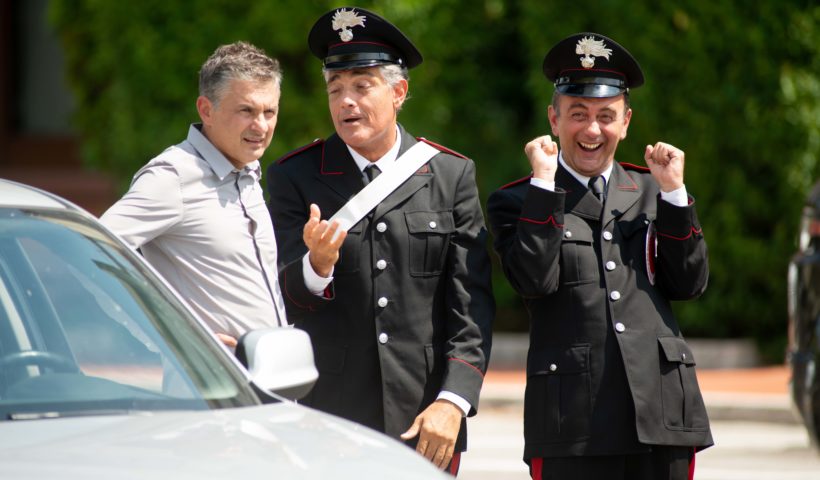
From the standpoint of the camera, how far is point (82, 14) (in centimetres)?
1673

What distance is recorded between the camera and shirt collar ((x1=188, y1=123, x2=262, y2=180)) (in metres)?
4.50

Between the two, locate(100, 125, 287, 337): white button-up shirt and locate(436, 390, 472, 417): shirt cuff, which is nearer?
locate(100, 125, 287, 337): white button-up shirt

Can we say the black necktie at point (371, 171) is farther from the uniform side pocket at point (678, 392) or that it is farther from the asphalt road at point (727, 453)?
the asphalt road at point (727, 453)

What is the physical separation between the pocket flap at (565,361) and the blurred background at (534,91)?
9477 millimetres

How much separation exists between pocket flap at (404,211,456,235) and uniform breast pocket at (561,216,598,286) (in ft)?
1.20

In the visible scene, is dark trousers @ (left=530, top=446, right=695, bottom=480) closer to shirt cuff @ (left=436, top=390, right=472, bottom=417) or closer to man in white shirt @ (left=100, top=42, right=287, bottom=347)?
shirt cuff @ (left=436, top=390, right=472, bottom=417)

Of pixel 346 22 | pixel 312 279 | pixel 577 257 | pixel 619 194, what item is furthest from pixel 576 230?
pixel 346 22

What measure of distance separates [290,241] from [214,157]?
0.37m

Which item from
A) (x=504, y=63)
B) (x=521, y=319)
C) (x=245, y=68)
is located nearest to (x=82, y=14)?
(x=504, y=63)

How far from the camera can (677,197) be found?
Result: 4.55m

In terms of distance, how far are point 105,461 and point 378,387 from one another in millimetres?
1767

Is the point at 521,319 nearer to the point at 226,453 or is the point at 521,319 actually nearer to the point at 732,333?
the point at 732,333

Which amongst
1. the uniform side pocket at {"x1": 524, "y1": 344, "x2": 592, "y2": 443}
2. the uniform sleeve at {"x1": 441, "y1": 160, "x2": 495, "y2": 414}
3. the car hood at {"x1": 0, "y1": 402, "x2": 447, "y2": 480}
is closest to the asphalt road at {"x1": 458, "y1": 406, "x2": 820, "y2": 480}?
the uniform side pocket at {"x1": 524, "y1": 344, "x2": 592, "y2": 443}

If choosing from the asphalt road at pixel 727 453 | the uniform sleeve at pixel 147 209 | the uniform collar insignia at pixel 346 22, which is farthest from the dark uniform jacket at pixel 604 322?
the asphalt road at pixel 727 453
